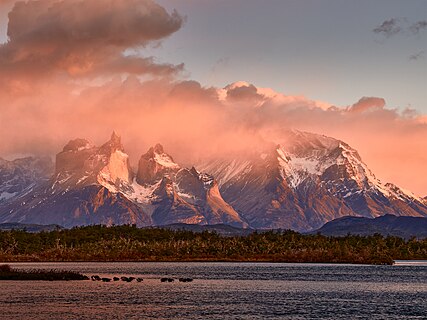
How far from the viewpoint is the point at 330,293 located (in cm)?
19700

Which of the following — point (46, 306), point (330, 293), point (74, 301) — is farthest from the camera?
point (330, 293)

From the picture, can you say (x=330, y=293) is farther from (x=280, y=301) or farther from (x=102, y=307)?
(x=102, y=307)

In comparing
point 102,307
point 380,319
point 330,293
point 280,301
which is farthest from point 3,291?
point 380,319

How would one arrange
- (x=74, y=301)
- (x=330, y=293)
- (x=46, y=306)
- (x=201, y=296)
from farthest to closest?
(x=330, y=293) < (x=201, y=296) < (x=74, y=301) < (x=46, y=306)

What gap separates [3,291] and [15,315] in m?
52.6

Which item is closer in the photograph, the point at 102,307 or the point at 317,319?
the point at 317,319

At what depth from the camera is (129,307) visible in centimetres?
15475

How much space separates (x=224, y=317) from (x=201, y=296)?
46.0m

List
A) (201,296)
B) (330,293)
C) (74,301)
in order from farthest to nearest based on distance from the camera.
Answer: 1. (330,293)
2. (201,296)
3. (74,301)

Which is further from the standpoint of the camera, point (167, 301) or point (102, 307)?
point (167, 301)

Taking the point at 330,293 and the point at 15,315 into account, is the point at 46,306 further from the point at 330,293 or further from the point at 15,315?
the point at 330,293

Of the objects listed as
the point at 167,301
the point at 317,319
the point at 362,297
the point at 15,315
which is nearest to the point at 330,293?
the point at 362,297

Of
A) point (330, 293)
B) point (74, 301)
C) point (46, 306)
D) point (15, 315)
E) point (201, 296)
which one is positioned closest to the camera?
point (15, 315)

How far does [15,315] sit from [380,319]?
64.7m
